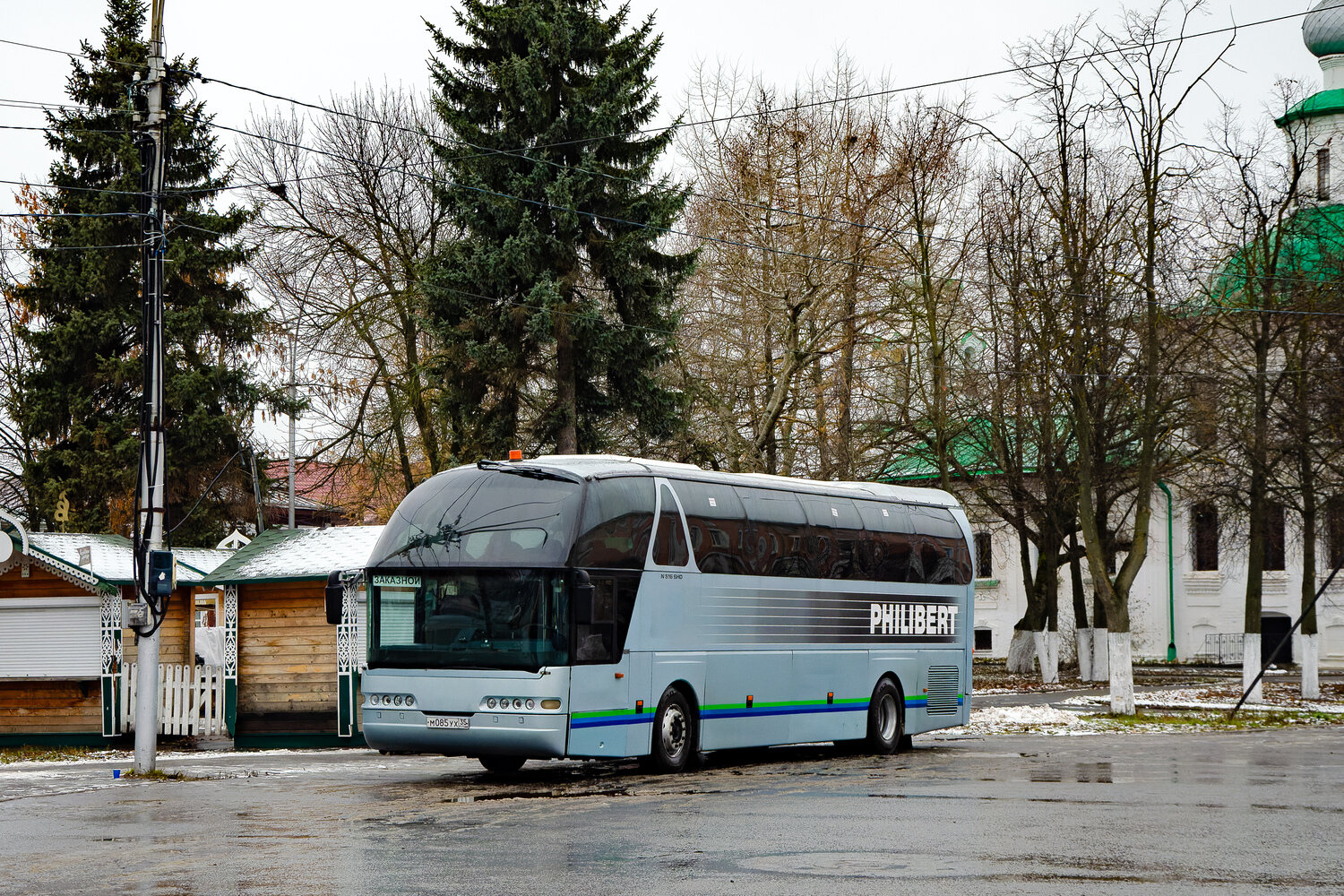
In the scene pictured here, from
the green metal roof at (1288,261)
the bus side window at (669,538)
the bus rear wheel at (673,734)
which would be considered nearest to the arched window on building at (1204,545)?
the green metal roof at (1288,261)

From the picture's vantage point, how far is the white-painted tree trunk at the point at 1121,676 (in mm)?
28062

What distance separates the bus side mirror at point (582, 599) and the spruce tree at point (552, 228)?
13.7 metres

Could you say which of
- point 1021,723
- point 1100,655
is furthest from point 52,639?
point 1100,655

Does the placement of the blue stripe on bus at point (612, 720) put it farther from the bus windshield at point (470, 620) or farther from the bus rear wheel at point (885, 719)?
the bus rear wheel at point (885, 719)

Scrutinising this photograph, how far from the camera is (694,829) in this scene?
11.6 meters

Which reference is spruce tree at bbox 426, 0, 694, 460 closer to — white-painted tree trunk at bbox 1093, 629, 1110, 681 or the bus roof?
the bus roof

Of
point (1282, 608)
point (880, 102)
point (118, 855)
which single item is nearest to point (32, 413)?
point (880, 102)

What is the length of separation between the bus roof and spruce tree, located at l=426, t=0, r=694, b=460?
9235 millimetres

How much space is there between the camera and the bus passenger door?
15.9 meters

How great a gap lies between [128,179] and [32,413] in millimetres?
5870

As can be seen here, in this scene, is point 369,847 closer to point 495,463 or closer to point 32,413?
point 495,463

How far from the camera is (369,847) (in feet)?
35.0

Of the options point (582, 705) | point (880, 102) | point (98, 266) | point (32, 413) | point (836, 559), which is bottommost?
point (582, 705)

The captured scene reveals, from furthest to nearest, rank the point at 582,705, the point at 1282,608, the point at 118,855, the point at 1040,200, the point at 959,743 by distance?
1. the point at 1282,608
2. the point at 1040,200
3. the point at 959,743
4. the point at 582,705
5. the point at 118,855
